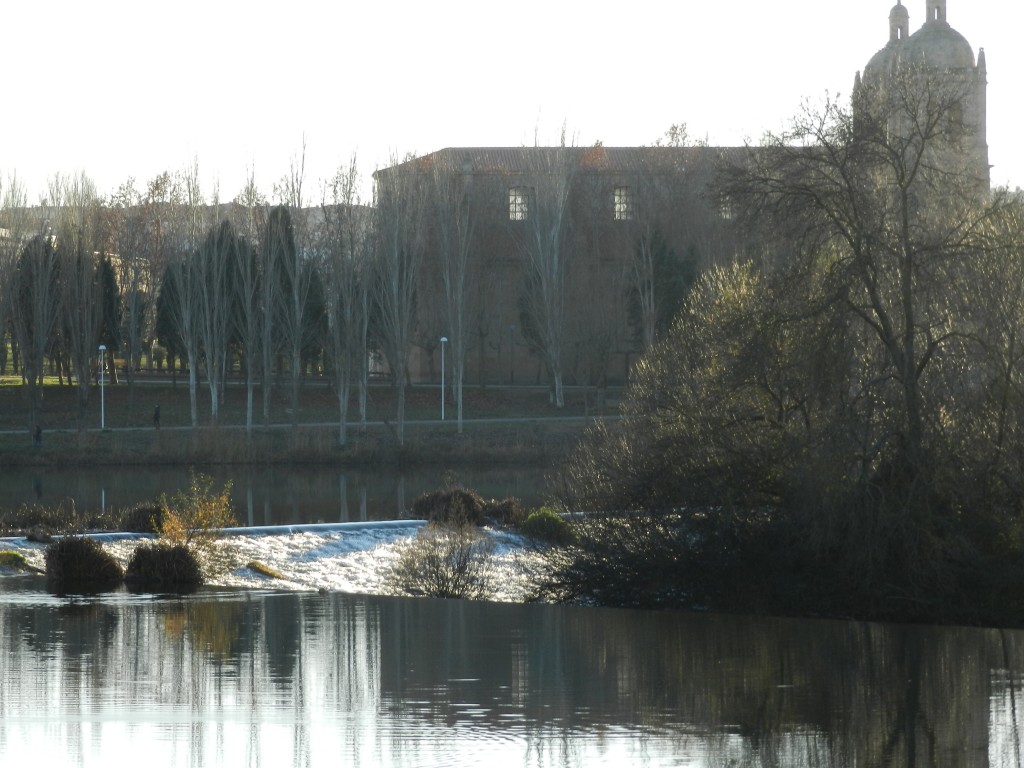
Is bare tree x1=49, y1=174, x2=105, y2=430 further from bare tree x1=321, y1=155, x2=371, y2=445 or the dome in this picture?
the dome

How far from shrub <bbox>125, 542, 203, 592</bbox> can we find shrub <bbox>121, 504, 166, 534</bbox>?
16.7ft

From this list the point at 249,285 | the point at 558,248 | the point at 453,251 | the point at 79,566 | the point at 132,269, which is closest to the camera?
the point at 79,566

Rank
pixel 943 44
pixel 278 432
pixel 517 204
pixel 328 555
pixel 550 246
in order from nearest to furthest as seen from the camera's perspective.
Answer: pixel 328 555
pixel 278 432
pixel 550 246
pixel 517 204
pixel 943 44

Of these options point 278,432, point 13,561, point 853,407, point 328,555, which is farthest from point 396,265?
point 853,407

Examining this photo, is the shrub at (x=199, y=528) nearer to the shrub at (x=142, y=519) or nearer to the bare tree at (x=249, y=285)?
the shrub at (x=142, y=519)

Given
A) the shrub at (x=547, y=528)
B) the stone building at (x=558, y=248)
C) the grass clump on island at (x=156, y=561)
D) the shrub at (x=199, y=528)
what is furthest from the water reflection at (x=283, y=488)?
the stone building at (x=558, y=248)

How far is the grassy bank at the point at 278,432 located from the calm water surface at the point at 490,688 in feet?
89.4

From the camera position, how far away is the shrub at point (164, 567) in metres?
19.9

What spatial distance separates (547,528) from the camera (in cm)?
2291

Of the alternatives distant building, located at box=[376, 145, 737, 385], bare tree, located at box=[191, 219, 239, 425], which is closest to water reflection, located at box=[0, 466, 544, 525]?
bare tree, located at box=[191, 219, 239, 425]

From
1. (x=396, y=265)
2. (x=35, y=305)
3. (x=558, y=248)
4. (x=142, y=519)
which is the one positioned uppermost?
(x=558, y=248)

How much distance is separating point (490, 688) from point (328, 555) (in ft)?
45.3

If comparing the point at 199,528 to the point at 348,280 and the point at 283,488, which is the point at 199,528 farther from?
the point at 348,280

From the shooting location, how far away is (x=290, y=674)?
12734 millimetres
